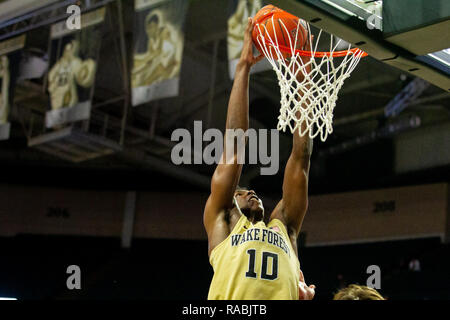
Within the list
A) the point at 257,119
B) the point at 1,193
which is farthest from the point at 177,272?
the point at 1,193

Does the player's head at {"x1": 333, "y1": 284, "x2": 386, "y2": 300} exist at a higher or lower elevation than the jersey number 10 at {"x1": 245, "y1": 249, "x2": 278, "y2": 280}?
lower

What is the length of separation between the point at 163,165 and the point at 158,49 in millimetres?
5192

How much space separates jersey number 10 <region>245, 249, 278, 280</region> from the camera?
281 centimetres

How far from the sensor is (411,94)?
33.6 ft

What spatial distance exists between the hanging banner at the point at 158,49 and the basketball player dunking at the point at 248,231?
14.5 ft

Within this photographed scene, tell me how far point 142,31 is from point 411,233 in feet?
21.8

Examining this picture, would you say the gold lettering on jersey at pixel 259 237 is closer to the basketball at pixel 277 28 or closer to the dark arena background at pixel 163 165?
the basketball at pixel 277 28

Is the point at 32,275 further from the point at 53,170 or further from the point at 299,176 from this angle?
the point at 299,176

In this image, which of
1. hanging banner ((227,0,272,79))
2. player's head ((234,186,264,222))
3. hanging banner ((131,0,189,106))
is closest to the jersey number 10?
player's head ((234,186,264,222))

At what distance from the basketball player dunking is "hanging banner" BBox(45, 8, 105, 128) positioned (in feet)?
19.2

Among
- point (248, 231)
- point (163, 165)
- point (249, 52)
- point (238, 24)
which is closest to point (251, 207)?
point (248, 231)

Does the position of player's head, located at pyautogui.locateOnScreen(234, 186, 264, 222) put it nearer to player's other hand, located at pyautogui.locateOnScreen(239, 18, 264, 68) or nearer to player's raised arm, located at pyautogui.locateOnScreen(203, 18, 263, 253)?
player's raised arm, located at pyautogui.locateOnScreen(203, 18, 263, 253)

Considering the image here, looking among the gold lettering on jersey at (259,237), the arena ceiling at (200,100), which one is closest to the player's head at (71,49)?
the arena ceiling at (200,100)

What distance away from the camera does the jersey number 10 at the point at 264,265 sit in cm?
281
